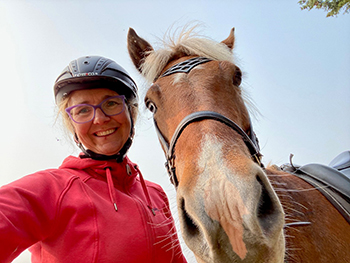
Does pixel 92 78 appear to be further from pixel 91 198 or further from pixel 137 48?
pixel 91 198

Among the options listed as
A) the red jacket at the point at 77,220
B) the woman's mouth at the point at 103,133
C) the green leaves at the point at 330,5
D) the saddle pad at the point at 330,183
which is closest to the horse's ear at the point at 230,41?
the saddle pad at the point at 330,183

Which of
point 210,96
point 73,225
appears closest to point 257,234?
point 210,96

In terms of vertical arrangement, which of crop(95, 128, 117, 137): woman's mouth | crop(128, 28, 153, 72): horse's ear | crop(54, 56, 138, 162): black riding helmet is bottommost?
crop(95, 128, 117, 137): woman's mouth

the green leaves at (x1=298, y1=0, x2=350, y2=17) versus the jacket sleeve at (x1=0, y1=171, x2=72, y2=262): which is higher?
the green leaves at (x1=298, y1=0, x2=350, y2=17)

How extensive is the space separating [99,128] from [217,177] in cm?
170

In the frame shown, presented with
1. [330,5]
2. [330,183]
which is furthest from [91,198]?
[330,5]

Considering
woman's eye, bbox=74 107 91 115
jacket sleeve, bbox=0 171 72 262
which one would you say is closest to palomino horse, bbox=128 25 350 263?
woman's eye, bbox=74 107 91 115

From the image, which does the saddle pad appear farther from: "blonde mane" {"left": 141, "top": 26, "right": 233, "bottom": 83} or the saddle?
"blonde mane" {"left": 141, "top": 26, "right": 233, "bottom": 83}

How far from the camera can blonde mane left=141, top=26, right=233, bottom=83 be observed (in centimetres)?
233

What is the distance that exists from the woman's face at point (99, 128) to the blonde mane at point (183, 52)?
22.1 inches

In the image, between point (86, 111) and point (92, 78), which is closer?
point (86, 111)

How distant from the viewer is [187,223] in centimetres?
126

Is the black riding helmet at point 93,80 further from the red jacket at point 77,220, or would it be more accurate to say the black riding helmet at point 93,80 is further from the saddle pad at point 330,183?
the saddle pad at point 330,183

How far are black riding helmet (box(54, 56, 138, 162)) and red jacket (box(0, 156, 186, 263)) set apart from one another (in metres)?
0.43
